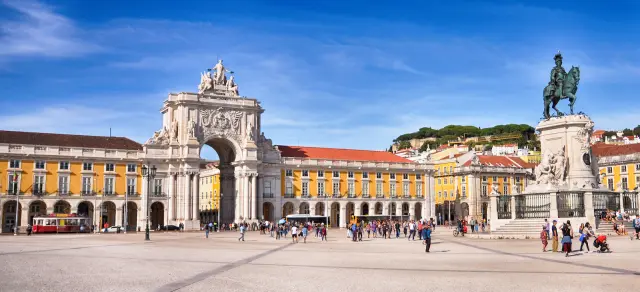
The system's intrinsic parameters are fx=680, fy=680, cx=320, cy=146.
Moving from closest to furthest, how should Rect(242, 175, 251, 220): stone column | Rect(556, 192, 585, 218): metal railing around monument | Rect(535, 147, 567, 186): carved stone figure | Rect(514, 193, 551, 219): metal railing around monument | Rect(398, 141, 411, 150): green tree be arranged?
Rect(556, 192, 585, 218): metal railing around monument → Rect(514, 193, 551, 219): metal railing around monument → Rect(535, 147, 567, 186): carved stone figure → Rect(242, 175, 251, 220): stone column → Rect(398, 141, 411, 150): green tree

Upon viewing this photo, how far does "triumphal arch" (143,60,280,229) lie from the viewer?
7962cm

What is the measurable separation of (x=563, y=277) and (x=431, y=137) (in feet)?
586

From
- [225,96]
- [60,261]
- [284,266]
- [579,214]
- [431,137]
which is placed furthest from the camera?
[431,137]

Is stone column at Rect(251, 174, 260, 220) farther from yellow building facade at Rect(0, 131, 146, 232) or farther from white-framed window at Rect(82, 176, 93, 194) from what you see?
white-framed window at Rect(82, 176, 93, 194)

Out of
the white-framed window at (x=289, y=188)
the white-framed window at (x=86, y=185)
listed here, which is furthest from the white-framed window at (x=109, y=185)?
the white-framed window at (x=289, y=188)

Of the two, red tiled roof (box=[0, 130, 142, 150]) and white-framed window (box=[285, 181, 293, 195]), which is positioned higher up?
red tiled roof (box=[0, 130, 142, 150])

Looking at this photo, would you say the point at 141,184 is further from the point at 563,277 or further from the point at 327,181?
the point at 563,277

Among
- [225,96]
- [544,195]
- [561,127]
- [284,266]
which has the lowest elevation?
[284,266]

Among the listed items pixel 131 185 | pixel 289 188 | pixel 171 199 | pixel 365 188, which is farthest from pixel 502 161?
pixel 131 185

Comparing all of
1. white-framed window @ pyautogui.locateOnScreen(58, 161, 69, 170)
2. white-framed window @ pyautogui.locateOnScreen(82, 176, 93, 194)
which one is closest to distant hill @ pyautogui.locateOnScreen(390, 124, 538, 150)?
white-framed window @ pyautogui.locateOnScreen(82, 176, 93, 194)

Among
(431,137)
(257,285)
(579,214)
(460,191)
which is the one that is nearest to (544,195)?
(579,214)

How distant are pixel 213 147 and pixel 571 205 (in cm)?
5806

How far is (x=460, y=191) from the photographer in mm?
104438

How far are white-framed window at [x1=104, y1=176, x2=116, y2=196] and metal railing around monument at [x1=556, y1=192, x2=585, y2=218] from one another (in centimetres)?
5343
